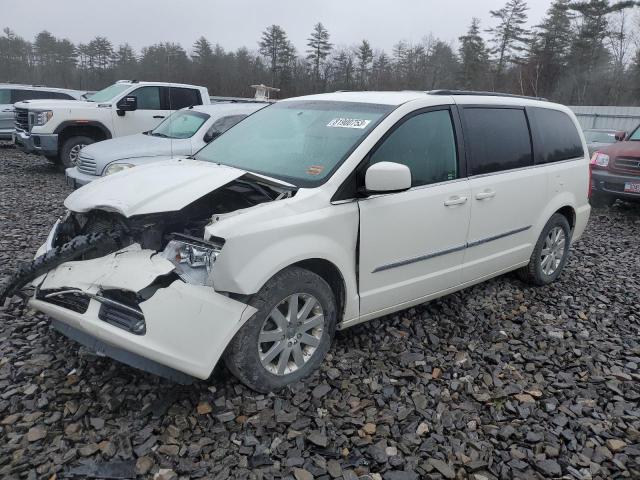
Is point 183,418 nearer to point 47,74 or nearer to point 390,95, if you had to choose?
point 390,95

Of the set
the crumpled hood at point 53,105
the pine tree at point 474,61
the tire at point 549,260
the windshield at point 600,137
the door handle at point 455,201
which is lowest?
the tire at point 549,260

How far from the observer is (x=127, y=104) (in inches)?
428

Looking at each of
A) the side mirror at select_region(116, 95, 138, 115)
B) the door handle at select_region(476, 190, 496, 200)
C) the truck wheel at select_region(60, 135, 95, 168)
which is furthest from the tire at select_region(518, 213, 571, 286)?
the truck wheel at select_region(60, 135, 95, 168)

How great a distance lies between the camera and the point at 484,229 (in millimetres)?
4094

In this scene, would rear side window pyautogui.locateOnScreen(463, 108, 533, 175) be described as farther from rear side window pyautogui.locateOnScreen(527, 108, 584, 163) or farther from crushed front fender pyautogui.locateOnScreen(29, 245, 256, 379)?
crushed front fender pyautogui.locateOnScreen(29, 245, 256, 379)

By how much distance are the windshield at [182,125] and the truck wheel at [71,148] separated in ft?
8.88

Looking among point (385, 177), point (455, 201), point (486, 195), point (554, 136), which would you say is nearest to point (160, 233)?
point (385, 177)

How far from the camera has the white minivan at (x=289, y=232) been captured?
8.78ft

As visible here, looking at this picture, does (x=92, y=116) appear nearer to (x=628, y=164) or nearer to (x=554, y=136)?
(x=554, y=136)

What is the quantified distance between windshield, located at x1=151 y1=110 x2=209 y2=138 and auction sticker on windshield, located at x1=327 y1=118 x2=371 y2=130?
Answer: 18.1 feet

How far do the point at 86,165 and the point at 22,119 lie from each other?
4.68 m

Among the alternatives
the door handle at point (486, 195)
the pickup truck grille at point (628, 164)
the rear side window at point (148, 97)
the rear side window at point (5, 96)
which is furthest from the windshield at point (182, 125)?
the rear side window at point (5, 96)

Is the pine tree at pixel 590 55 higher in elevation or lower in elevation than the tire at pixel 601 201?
higher

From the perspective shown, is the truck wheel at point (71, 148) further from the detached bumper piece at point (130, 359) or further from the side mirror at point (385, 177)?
the side mirror at point (385, 177)
